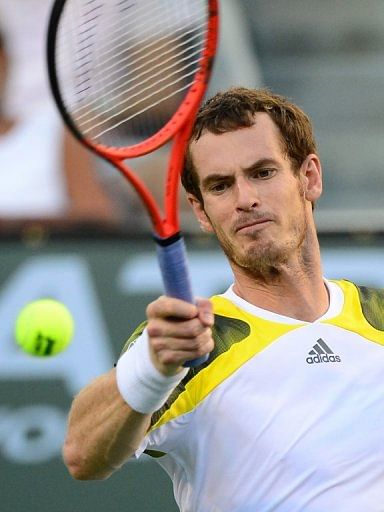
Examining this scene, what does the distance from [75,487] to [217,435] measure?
2.71 metres

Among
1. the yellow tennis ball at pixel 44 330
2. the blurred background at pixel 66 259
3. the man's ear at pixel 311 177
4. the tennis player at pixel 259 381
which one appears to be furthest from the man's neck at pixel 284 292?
the blurred background at pixel 66 259

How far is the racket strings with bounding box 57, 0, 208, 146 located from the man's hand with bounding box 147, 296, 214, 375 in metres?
0.53

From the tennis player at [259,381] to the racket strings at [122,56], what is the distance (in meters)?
0.24

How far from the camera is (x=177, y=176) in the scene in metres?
2.87

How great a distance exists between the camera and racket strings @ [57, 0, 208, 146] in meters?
3.17

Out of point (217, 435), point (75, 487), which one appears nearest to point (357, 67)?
point (75, 487)

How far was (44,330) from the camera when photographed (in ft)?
16.0

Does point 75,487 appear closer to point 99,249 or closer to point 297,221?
point 99,249

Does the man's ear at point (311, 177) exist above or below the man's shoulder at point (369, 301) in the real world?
above

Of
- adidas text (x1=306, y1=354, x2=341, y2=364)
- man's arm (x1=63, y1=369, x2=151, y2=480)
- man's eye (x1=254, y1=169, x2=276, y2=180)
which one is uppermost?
man's eye (x1=254, y1=169, x2=276, y2=180)

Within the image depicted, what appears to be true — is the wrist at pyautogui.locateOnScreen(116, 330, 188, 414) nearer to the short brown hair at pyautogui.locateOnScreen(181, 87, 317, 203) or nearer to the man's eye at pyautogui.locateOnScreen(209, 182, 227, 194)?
the man's eye at pyautogui.locateOnScreen(209, 182, 227, 194)

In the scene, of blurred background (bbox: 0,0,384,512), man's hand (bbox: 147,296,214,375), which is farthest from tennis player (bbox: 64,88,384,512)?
blurred background (bbox: 0,0,384,512)

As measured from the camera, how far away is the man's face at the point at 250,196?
3363 mm

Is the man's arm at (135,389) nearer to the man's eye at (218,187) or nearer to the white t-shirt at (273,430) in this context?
the white t-shirt at (273,430)
